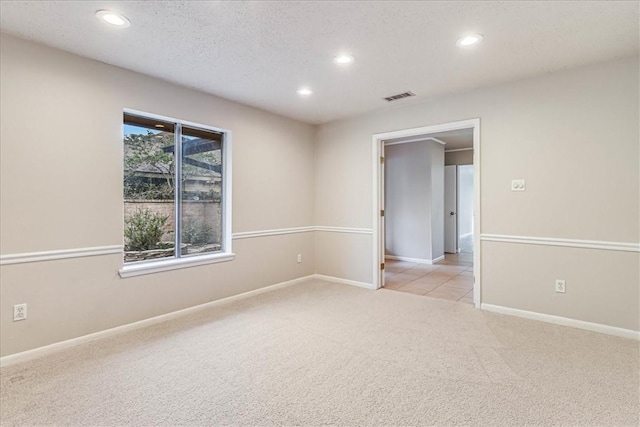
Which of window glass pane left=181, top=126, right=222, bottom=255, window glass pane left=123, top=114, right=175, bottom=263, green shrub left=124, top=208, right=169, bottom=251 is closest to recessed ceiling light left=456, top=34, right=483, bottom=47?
window glass pane left=181, top=126, right=222, bottom=255

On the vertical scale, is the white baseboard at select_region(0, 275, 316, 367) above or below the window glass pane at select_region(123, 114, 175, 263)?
below

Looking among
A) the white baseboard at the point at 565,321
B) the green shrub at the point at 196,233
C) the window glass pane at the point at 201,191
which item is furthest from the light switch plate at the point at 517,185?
the green shrub at the point at 196,233

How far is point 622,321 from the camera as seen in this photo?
2.95 metres

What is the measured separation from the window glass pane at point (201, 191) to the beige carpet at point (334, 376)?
0.96 metres

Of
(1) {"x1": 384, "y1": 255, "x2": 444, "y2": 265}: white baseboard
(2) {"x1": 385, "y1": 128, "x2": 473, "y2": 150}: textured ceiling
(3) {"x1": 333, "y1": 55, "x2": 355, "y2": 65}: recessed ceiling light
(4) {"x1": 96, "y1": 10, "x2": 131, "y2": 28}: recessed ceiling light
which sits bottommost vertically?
(1) {"x1": 384, "y1": 255, "x2": 444, "y2": 265}: white baseboard

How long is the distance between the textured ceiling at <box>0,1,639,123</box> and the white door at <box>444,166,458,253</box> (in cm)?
483

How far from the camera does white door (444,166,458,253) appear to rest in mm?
8000

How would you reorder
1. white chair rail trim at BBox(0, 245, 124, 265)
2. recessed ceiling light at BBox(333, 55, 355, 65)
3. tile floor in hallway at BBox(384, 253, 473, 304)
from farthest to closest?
tile floor in hallway at BBox(384, 253, 473, 304) < recessed ceiling light at BBox(333, 55, 355, 65) < white chair rail trim at BBox(0, 245, 124, 265)

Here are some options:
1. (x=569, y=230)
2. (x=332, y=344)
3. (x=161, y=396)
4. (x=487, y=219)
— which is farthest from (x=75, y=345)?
(x=569, y=230)

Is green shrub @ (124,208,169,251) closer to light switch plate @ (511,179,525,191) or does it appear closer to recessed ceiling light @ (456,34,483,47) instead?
recessed ceiling light @ (456,34,483,47)

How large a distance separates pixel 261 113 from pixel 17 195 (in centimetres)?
273

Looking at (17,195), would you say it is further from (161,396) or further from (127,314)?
(161,396)

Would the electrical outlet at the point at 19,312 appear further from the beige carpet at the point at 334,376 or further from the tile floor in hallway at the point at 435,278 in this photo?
the tile floor in hallway at the point at 435,278

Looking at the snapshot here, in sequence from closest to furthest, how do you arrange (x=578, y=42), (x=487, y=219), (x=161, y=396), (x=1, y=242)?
(x=161, y=396)
(x=1, y=242)
(x=578, y=42)
(x=487, y=219)
